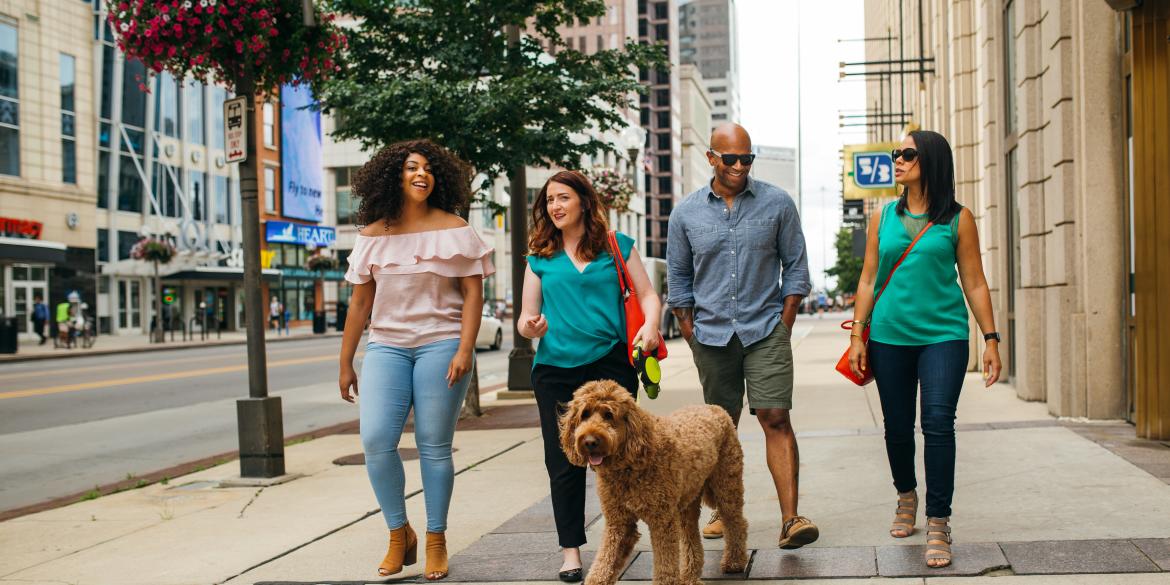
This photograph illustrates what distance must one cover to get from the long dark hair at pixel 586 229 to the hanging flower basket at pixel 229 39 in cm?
419

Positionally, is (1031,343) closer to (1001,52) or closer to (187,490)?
(1001,52)

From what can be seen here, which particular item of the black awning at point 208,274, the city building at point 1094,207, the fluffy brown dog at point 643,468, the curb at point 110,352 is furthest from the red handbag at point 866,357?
the black awning at point 208,274

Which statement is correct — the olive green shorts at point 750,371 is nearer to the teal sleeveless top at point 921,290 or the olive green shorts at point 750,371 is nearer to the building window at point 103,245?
the teal sleeveless top at point 921,290

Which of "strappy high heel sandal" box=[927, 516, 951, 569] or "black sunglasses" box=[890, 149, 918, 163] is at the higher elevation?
"black sunglasses" box=[890, 149, 918, 163]

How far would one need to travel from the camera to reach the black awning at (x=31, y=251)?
114 feet

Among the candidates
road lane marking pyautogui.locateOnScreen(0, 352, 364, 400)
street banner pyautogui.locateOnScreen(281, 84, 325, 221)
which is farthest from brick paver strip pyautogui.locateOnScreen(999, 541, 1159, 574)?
street banner pyautogui.locateOnScreen(281, 84, 325, 221)

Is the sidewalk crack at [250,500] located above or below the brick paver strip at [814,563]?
below

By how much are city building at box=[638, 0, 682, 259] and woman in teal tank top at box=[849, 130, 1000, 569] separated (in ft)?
380

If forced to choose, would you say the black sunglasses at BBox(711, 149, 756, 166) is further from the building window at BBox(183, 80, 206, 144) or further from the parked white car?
the building window at BBox(183, 80, 206, 144)

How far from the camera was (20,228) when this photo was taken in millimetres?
37875

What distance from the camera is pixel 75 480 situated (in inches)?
367

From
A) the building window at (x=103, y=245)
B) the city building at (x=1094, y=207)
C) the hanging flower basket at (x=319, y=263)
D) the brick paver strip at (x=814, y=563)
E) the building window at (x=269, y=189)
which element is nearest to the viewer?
the brick paver strip at (x=814, y=563)

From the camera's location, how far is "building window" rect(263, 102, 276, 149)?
187ft

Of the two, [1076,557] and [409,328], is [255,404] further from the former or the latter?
[1076,557]
